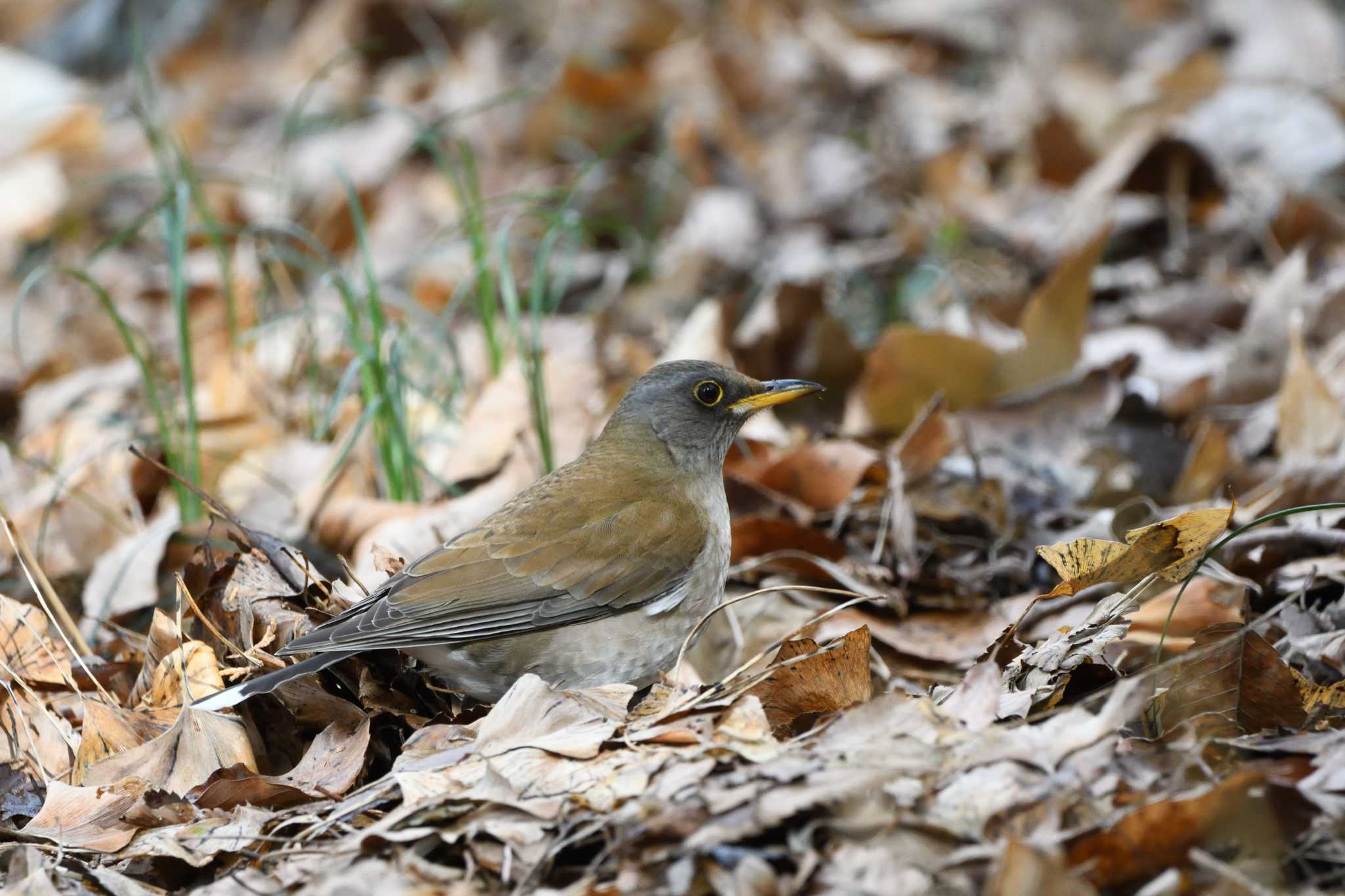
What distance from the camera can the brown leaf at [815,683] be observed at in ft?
11.5

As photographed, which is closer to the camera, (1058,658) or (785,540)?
(1058,658)

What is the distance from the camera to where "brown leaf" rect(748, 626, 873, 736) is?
11.5ft

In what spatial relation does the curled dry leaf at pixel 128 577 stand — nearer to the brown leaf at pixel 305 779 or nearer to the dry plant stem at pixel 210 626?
the dry plant stem at pixel 210 626

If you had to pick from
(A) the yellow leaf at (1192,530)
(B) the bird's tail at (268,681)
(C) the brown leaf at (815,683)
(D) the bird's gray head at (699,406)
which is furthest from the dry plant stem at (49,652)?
(A) the yellow leaf at (1192,530)

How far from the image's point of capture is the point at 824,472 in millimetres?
5273

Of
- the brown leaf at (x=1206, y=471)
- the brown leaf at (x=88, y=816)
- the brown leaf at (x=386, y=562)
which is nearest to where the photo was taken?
the brown leaf at (x=88, y=816)

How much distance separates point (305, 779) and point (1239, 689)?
2.43 meters

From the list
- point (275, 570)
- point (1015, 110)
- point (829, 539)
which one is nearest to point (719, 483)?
point (829, 539)

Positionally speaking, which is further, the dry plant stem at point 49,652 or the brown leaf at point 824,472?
the brown leaf at point 824,472

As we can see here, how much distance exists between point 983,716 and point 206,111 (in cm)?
1080

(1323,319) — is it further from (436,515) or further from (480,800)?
(480,800)

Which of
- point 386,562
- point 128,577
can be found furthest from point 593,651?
point 128,577

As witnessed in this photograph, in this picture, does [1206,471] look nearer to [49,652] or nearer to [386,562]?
[386,562]

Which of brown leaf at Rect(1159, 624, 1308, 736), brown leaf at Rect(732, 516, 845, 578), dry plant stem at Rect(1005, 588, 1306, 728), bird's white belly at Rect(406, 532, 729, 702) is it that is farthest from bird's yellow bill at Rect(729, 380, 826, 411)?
brown leaf at Rect(1159, 624, 1308, 736)
